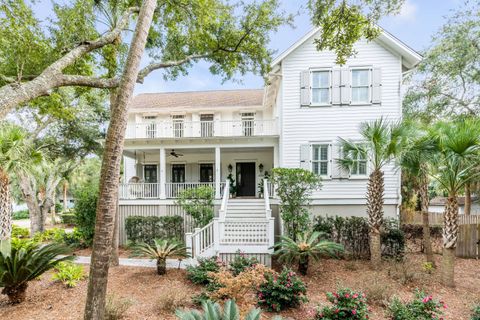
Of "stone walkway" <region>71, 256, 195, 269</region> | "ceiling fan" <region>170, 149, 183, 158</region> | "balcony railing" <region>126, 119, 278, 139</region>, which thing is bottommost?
"stone walkway" <region>71, 256, 195, 269</region>

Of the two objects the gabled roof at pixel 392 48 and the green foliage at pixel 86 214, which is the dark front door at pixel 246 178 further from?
the green foliage at pixel 86 214

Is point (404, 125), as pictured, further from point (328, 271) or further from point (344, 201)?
point (328, 271)

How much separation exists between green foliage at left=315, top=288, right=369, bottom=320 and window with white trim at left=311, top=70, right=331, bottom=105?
838 cm

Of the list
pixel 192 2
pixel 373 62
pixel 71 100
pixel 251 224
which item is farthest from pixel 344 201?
pixel 71 100

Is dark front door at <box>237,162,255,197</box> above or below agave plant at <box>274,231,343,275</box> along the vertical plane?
above

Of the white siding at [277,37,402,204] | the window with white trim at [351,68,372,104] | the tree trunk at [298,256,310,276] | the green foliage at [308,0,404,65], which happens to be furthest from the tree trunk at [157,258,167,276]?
the window with white trim at [351,68,372,104]

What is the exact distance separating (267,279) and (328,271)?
3405 mm

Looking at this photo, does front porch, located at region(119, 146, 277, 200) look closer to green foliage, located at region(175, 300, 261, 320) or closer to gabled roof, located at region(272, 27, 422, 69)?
gabled roof, located at region(272, 27, 422, 69)

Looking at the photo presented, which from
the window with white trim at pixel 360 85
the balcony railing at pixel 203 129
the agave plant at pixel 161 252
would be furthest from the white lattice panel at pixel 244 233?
the window with white trim at pixel 360 85

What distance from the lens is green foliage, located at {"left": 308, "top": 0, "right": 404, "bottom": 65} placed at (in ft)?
20.9

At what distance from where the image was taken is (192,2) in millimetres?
8641

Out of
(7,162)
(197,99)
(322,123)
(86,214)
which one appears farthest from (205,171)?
(7,162)

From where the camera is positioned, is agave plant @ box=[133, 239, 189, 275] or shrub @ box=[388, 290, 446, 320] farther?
agave plant @ box=[133, 239, 189, 275]

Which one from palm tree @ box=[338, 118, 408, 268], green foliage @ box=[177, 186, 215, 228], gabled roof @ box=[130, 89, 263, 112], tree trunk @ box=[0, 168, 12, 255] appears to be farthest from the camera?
gabled roof @ box=[130, 89, 263, 112]
